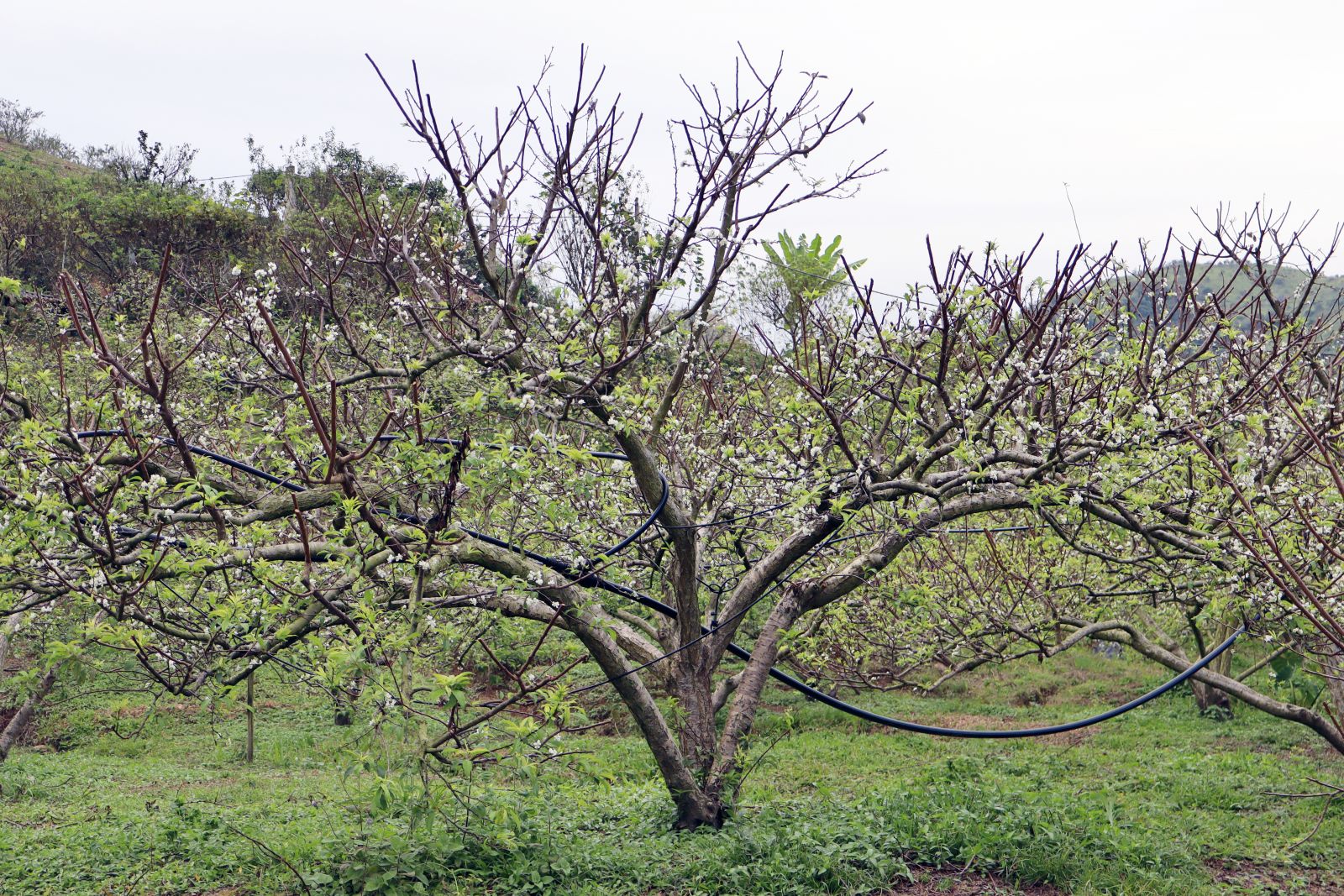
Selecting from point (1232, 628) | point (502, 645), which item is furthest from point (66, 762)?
point (1232, 628)

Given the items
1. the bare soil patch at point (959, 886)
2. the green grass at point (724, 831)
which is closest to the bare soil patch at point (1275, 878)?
the green grass at point (724, 831)

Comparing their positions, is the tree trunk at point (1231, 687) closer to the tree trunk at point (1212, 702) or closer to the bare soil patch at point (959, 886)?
the bare soil patch at point (959, 886)

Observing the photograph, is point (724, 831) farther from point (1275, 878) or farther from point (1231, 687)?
point (1231, 687)

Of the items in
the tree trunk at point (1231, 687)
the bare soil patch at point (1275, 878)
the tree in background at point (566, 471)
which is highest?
the tree in background at point (566, 471)

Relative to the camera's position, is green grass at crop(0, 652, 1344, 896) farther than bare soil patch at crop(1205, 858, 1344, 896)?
No

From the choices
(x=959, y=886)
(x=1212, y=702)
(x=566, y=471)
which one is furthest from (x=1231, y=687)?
(x=1212, y=702)

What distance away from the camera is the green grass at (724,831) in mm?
5613

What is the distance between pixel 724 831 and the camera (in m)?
6.30

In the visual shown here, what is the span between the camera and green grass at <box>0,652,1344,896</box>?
561cm

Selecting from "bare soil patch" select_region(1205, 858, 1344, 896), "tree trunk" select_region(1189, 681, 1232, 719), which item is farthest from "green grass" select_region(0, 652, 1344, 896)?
"tree trunk" select_region(1189, 681, 1232, 719)

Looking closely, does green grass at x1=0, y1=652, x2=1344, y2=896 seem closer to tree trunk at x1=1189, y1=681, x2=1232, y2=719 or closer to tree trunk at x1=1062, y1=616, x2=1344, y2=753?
tree trunk at x1=1062, y1=616, x2=1344, y2=753

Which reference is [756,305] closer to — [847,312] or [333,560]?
[847,312]

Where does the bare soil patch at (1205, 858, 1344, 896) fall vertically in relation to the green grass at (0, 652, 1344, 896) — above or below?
below

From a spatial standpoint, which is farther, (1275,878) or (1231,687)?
(1231,687)
